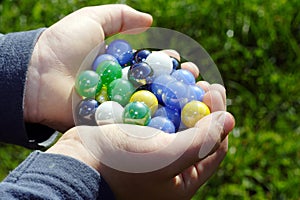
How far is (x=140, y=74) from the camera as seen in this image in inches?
44.1

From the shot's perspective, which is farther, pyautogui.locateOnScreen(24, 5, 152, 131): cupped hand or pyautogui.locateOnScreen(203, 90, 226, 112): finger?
pyautogui.locateOnScreen(24, 5, 152, 131): cupped hand

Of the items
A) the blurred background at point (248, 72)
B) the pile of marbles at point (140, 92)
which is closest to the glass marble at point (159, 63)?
the pile of marbles at point (140, 92)

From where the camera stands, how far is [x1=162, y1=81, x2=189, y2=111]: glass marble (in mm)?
1102

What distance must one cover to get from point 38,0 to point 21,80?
2.47ft

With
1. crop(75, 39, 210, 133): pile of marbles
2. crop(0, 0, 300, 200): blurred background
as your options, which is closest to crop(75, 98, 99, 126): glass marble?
crop(75, 39, 210, 133): pile of marbles

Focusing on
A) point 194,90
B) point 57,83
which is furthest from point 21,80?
point 194,90

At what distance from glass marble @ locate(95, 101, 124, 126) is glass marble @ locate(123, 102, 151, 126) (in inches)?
0.8

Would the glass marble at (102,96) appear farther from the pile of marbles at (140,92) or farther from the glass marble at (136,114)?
the glass marble at (136,114)

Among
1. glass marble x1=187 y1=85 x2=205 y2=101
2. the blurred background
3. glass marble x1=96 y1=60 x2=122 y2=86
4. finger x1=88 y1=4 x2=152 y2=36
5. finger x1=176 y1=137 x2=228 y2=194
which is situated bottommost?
the blurred background

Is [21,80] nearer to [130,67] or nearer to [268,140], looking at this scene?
[130,67]

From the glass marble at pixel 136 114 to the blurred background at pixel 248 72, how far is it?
1.61 ft

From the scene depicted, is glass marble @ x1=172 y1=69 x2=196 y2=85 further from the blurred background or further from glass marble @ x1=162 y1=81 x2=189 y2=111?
the blurred background

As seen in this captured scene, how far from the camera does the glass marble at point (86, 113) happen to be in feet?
3.57

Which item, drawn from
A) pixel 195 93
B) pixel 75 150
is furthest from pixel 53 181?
pixel 195 93
